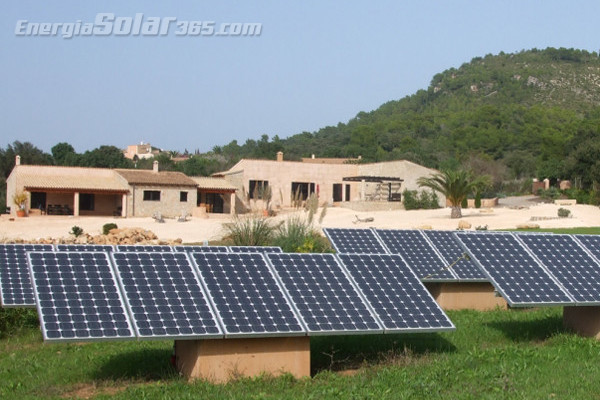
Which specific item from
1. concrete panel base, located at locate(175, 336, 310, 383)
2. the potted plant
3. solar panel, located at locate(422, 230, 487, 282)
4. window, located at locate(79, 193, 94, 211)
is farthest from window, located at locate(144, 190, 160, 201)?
concrete panel base, located at locate(175, 336, 310, 383)

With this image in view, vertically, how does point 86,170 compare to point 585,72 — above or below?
below

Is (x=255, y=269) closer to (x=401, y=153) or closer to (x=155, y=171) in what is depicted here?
(x=155, y=171)

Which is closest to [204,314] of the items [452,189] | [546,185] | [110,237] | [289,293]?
[289,293]

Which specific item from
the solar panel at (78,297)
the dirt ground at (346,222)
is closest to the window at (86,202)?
the dirt ground at (346,222)

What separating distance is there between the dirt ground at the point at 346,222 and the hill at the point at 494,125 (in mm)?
13450

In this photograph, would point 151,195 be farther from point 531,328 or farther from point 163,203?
point 531,328

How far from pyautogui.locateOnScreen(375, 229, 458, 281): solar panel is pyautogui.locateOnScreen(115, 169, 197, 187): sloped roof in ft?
127

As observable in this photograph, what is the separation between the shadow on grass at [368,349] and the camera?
10.8m

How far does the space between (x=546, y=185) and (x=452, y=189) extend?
2647cm

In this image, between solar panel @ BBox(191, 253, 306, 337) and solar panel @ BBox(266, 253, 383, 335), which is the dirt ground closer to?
solar panel @ BBox(266, 253, 383, 335)

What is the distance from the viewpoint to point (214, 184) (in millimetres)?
58438

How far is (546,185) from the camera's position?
219ft

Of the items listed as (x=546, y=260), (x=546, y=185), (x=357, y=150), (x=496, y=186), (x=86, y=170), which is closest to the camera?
(x=546, y=260)

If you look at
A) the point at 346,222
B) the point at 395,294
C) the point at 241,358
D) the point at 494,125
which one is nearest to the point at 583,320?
the point at 395,294
